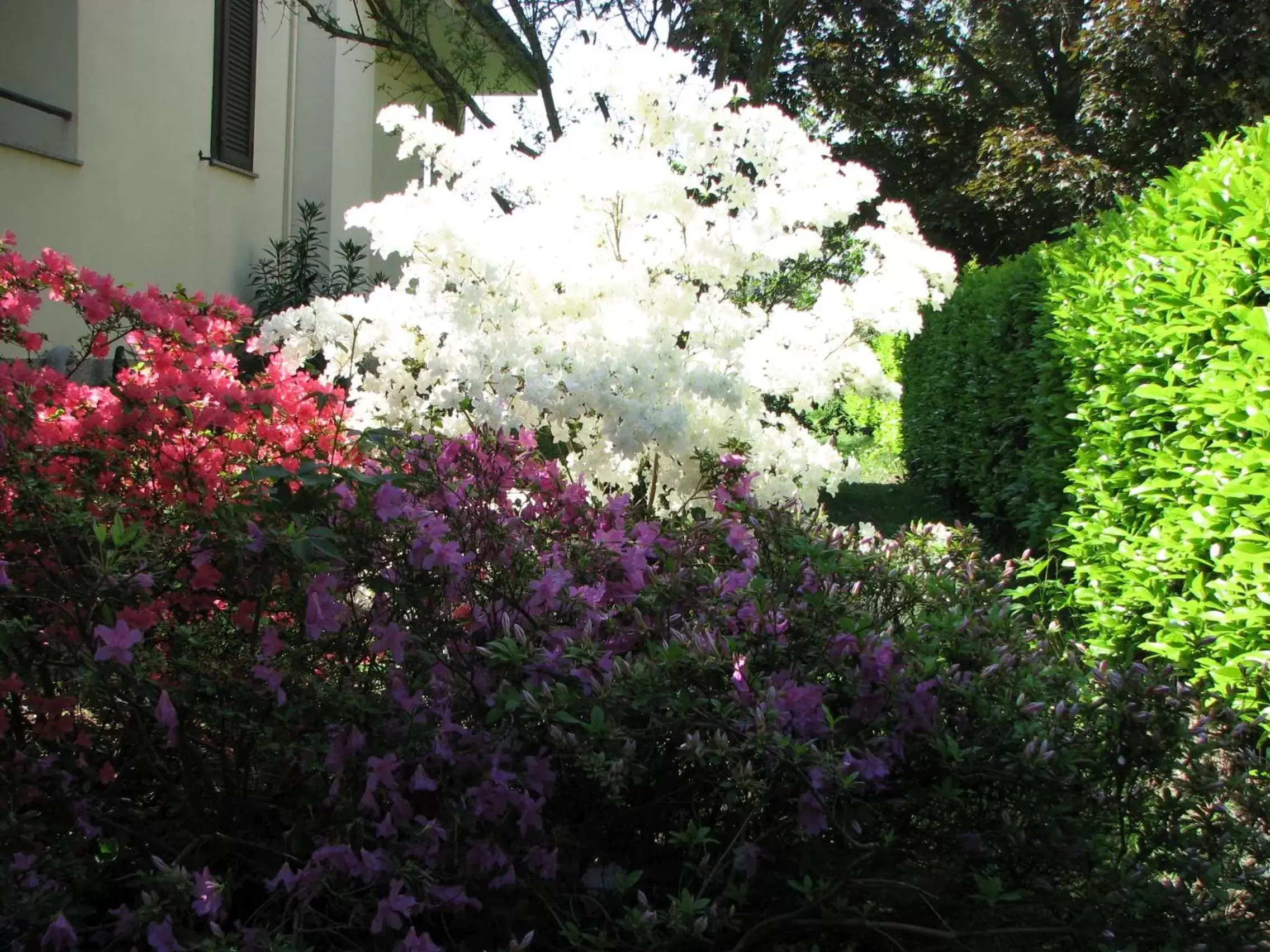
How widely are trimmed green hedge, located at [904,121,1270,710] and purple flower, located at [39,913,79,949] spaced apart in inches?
111

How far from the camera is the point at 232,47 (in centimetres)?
940

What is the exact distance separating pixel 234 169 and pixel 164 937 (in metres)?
8.64

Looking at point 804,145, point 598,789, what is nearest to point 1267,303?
point 804,145

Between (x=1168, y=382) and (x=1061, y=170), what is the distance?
1498cm

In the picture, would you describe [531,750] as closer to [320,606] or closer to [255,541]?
[320,606]

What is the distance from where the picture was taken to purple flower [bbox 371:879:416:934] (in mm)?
1696

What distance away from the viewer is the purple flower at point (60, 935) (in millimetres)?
1697

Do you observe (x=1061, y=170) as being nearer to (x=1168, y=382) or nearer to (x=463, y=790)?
(x=1168, y=382)

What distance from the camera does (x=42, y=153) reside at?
22.6ft

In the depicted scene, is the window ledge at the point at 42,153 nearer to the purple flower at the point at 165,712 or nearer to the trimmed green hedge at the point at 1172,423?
the purple flower at the point at 165,712

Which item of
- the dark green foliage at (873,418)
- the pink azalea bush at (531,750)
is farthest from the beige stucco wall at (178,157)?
the dark green foliage at (873,418)

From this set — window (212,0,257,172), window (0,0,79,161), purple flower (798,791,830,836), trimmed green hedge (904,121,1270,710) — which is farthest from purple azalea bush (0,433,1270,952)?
window (212,0,257,172)

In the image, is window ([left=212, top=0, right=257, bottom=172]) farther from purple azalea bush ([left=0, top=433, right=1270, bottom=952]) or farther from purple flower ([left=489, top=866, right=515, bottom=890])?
purple flower ([left=489, top=866, right=515, bottom=890])

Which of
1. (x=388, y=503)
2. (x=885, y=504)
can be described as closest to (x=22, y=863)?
(x=388, y=503)
